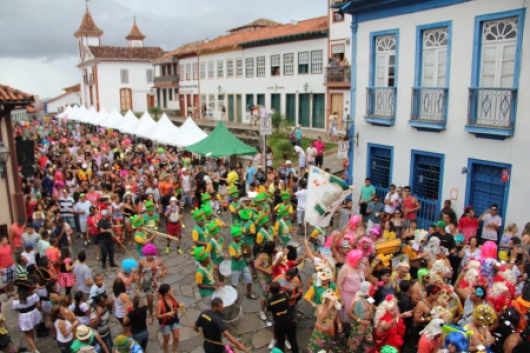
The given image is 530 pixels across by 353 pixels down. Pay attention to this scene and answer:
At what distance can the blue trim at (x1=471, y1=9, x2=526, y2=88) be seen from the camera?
9898mm

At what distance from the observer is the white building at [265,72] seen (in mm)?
27094

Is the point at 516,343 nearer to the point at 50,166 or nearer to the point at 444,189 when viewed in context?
the point at 444,189

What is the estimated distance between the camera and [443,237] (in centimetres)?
870

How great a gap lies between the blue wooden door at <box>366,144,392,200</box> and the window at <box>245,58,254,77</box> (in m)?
19.8

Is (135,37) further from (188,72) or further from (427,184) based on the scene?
(427,184)

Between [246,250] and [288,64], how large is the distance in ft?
71.7

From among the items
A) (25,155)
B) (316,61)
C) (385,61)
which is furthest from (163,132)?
(385,61)

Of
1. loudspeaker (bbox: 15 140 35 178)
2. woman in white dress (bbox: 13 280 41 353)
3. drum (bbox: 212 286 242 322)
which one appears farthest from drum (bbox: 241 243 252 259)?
loudspeaker (bbox: 15 140 35 178)

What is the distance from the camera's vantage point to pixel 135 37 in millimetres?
62406

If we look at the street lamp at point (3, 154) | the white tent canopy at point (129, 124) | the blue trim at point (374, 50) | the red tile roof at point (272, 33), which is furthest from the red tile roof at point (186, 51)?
the street lamp at point (3, 154)

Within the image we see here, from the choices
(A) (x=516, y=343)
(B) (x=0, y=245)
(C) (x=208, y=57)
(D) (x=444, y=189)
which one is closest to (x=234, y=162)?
(D) (x=444, y=189)

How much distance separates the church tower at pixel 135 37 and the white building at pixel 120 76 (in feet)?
21.5

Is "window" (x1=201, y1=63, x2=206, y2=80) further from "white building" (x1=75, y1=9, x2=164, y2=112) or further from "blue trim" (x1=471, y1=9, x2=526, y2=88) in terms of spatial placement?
"blue trim" (x1=471, y1=9, x2=526, y2=88)

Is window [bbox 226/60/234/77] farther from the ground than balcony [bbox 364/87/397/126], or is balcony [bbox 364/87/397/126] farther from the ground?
window [bbox 226/60/234/77]
